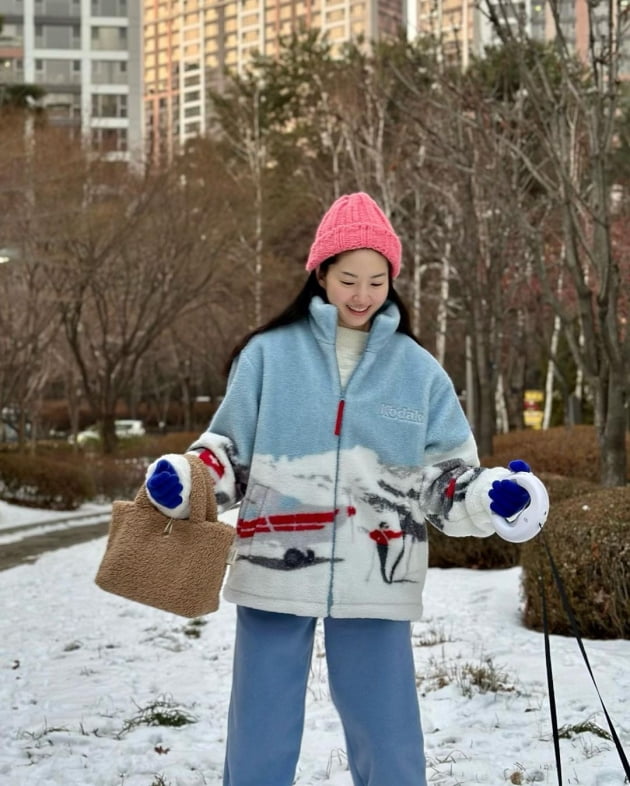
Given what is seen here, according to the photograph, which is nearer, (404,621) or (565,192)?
(404,621)

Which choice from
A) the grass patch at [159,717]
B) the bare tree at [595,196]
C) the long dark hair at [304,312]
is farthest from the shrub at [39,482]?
the long dark hair at [304,312]

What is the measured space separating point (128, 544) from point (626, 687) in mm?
2774

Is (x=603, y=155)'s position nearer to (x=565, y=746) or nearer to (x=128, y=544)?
(x=565, y=746)

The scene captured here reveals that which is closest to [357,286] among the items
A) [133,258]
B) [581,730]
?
[581,730]

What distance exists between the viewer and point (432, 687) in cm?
466

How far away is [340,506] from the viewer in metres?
2.58

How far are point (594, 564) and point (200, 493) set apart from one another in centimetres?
323

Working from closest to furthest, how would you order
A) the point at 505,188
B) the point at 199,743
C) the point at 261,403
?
the point at 261,403 → the point at 199,743 → the point at 505,188

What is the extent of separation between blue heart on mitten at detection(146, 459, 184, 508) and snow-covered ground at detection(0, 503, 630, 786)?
1607mm

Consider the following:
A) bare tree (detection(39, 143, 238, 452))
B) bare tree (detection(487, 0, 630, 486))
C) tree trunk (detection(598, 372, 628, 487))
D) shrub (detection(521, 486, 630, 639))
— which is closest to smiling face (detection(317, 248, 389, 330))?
shrub (detection(521, 486, 630, 639))

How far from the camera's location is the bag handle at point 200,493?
7.95 feet

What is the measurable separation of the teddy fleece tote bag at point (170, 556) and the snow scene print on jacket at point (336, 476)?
0.13 m

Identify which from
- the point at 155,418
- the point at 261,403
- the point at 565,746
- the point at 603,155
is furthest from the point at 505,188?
the point at 155,418

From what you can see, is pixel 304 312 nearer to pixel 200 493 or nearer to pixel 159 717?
pixel 200 493
